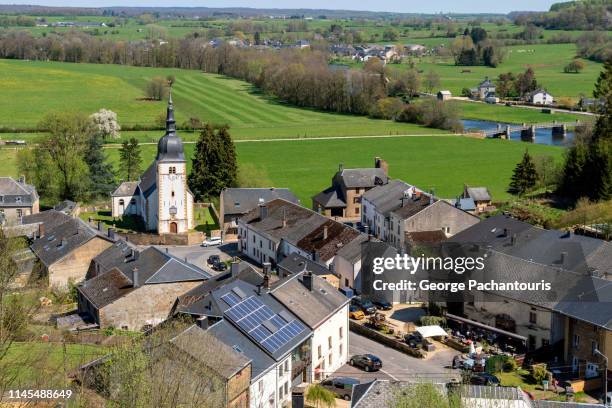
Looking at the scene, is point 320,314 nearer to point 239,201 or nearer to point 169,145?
point 239,201

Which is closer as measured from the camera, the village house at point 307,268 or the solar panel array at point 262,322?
the solar panel array at point 262,322

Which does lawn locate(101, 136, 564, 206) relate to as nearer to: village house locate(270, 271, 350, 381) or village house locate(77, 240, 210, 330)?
village house locate(77, 240, 210, 330)

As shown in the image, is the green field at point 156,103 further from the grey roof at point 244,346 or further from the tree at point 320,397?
the tree at point 320,397

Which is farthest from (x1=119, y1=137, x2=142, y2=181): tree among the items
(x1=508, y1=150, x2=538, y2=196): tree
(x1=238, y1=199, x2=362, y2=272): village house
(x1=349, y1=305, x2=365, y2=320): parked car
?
(x1=349, y1=305, x2=365, y2=320): parked car

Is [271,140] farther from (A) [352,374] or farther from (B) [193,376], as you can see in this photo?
(B) [193,376]

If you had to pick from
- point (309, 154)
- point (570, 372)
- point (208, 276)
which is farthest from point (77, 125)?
point (570, 372)

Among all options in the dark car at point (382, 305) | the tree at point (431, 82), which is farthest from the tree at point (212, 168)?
the tree at point (431, 82)

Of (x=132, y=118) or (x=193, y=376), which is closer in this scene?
(x=193, y=376)
